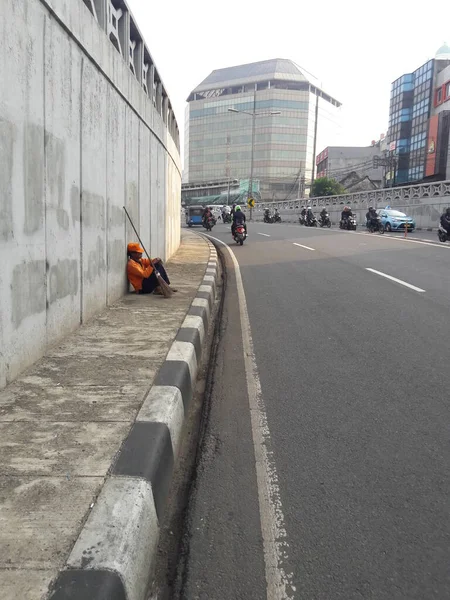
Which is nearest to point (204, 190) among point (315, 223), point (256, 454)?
point (315, 223)

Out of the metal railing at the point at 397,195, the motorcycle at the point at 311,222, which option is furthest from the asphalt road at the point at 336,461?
the motorcycle at the point at 311,222

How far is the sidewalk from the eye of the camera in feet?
6.88

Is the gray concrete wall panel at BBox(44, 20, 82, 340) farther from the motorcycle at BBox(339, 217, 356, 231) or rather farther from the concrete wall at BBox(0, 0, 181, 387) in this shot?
the motorcycle at BBox(339, 217, 356, 231)

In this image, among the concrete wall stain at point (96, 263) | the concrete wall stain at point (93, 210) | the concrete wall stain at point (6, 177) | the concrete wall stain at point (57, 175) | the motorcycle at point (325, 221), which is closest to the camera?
the concrete wall stain at point (6, 177)

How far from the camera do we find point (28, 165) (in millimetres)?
4094

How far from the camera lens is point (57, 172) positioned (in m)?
4.77

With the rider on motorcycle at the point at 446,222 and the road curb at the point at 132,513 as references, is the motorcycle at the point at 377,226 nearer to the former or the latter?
the rider on motorcycle at the point at 446,222

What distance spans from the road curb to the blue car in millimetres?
26526

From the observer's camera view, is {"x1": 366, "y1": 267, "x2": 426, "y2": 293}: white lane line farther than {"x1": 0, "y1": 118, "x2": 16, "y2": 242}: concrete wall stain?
Yes

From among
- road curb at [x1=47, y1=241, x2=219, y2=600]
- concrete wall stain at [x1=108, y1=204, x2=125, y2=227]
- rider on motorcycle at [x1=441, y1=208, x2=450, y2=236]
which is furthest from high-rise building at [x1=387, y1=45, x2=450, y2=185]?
road curb at [x1=47, y1=241, x2=219, y2=600]

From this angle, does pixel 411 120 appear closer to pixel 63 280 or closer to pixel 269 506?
pixel 63 280

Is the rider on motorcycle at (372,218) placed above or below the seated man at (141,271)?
above

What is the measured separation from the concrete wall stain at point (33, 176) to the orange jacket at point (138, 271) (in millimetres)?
3652

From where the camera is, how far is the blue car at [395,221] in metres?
28.3
